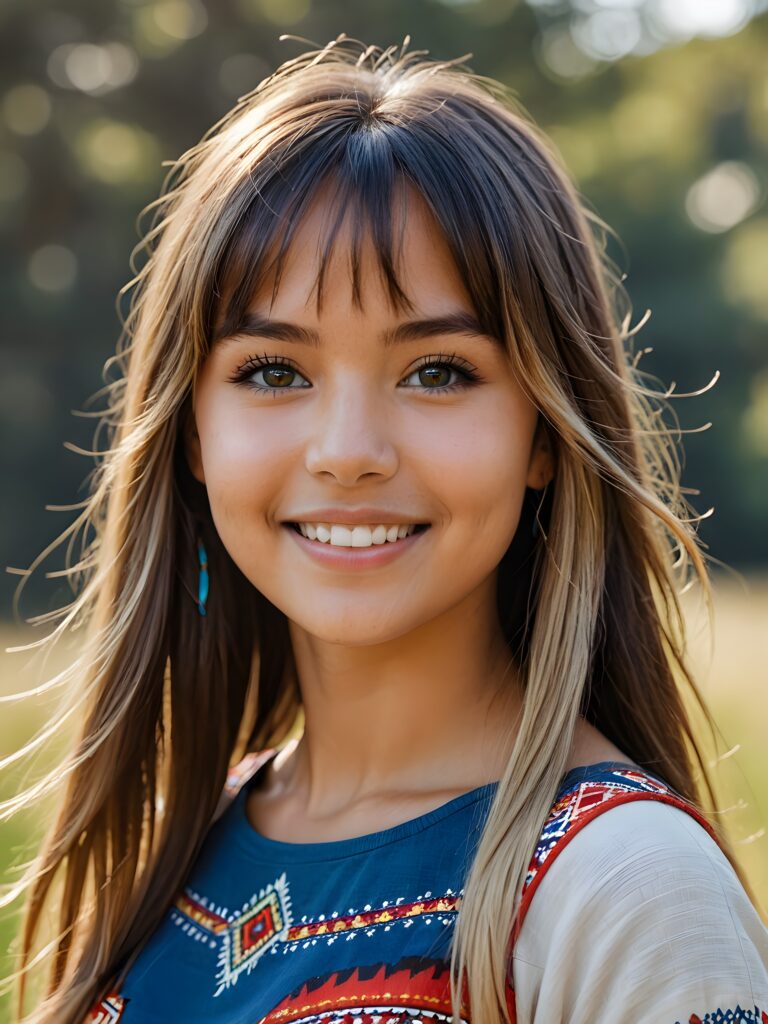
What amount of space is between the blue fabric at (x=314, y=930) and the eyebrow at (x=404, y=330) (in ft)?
1.90

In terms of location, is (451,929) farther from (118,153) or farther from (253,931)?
(118,153)

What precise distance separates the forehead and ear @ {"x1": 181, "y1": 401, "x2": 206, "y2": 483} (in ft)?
1.13

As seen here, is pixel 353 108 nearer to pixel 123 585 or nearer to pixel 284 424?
pixel 284 424

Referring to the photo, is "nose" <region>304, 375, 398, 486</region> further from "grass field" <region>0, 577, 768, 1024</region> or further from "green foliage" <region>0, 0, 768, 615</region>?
"green foliage" <region>0, 0, 768, 615</region>

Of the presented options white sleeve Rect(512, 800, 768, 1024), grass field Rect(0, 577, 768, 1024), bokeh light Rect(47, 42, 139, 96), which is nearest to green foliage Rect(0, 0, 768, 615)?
bokeh light Rect(47, 42, 139, 96)

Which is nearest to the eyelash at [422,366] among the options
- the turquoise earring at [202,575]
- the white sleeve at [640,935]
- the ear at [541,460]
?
the ear at [541,460]

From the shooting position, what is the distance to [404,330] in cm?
174

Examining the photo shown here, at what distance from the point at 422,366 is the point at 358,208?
0.73 ft

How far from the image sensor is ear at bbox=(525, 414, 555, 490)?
1.91 m

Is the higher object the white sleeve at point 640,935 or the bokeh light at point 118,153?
the bokeh light at point 118,153

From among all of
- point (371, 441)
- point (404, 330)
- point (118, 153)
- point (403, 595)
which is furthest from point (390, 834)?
point (118, 153)

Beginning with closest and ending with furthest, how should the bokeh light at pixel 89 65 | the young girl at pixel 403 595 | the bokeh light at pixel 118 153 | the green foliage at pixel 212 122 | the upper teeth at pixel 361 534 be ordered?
the young girl at pixel 403 595, the upper teeth at pixel 361 534, the bokeh light at pixel 118 153, the green foliage at pixel 212 122, the bokeh light at pixel 89 65

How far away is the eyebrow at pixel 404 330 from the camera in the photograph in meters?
1.75

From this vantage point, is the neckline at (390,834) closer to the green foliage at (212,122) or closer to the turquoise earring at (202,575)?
the turquoise earring at (202,575)
